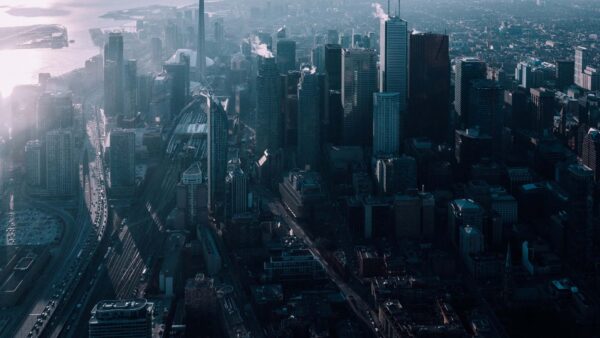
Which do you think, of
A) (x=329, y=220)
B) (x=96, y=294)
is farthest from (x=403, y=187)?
(x=96, y=294)

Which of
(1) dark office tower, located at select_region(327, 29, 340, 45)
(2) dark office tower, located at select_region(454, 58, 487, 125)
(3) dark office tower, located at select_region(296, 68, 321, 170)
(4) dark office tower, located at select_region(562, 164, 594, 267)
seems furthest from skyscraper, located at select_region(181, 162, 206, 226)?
(1) dark office tower, located at select_region(327, 29, 340, 45)

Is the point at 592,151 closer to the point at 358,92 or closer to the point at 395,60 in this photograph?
the point at 395,60

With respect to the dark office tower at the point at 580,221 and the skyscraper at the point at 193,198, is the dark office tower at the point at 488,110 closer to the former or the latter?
the dark office tower at the point at 580,221

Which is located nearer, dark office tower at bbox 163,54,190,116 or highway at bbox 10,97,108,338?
highway at bbox 10,97,108,338

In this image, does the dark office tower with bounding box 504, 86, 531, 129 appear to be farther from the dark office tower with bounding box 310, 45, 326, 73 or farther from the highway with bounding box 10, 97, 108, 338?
the highway with bounding box 10, 97, 108, 338

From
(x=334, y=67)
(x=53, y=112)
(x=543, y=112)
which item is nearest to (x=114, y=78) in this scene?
(x=53, y=112)
